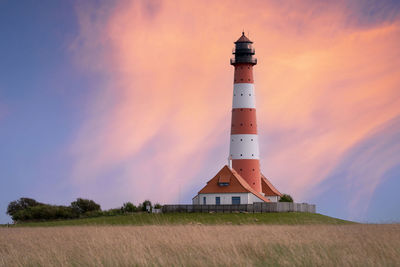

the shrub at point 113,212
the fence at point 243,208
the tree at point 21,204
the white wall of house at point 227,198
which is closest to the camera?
the fence at point 243,208

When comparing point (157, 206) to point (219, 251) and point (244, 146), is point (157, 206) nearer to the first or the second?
point (244, 146)

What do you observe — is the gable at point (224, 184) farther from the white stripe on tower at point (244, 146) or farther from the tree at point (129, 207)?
the tree at point (129, 207)

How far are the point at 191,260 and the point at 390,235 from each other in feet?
28.6

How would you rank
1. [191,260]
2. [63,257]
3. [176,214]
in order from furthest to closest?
1. [176,214]
2. [63,257]
3. [191,260]

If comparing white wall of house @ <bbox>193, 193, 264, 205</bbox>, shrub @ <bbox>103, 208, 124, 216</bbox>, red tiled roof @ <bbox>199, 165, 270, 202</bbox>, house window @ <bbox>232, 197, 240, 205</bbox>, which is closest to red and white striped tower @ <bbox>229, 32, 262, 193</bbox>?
red tiled roof @ <bbox>199, 165, 270, 202</bbox>

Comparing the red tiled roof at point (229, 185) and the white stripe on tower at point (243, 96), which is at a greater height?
the white stripe on tower at point (243, 96)

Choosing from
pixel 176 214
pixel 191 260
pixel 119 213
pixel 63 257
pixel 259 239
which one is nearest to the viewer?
pixel 191 260

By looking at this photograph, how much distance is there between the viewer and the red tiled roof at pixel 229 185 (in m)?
55.5

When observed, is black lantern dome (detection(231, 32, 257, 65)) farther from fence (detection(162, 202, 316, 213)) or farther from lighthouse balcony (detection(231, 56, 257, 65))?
fence (detection(162, 202, 316, 213))

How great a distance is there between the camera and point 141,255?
1420 cm

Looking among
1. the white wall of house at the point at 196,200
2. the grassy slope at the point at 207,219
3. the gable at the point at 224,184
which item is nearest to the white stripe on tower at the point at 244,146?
the gable at the point at 224,184

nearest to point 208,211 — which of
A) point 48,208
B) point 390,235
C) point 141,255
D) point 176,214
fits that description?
point 176,214

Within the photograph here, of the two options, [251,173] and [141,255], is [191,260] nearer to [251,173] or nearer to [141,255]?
[141,255]

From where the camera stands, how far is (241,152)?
58.0m
